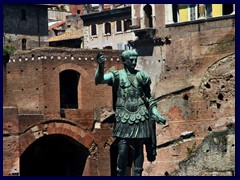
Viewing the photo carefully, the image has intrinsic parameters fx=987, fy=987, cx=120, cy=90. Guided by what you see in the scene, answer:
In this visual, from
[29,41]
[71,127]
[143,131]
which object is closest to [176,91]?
[71,127]

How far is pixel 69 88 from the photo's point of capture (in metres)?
43.7

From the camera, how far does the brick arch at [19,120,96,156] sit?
135ft

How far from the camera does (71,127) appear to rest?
42281 mm

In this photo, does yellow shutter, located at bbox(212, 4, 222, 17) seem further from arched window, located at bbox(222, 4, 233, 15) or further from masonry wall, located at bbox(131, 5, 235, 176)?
masonry wall, located at bbox(131, 5, 235, 176)

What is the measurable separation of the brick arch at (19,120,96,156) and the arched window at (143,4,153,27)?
213 inches

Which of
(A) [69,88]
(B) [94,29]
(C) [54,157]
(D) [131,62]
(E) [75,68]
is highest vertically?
(B) [94,29]

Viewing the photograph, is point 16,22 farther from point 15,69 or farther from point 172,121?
point 172,121

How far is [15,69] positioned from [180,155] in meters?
8.09

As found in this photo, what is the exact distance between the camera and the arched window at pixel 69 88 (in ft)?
141

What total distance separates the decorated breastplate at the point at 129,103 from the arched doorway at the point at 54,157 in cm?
2763

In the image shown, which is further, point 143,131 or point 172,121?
point 172,121

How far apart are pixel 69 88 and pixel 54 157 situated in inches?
129

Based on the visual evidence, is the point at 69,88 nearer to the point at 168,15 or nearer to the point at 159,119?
the point at 168,15

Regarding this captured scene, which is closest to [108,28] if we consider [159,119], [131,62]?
[131,62]
